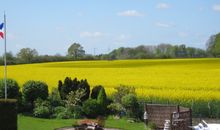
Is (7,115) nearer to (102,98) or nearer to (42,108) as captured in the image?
(42,108)

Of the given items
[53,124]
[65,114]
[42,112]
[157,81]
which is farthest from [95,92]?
[157,81]

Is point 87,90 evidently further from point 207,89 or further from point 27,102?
point 207,89

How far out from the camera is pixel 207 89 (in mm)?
33344

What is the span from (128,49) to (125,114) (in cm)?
7982

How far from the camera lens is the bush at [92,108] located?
29078 mm

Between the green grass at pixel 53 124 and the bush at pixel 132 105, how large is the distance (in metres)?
0.64

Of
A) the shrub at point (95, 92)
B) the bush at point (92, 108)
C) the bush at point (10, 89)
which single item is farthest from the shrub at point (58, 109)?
the bush at point (10, 89)

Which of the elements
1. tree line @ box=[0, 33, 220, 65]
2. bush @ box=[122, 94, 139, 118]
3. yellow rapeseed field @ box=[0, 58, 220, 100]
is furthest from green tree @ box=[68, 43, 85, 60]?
bush @ box=[122, 94, 139, 118]

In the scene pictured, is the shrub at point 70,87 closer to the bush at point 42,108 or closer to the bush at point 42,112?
the bush at point 42,108

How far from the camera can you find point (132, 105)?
2833 centimetres

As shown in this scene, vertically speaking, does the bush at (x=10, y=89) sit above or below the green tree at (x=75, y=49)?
below

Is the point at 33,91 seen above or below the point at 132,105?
above

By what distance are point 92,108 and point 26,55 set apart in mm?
57279

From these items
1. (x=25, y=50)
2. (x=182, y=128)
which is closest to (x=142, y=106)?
(x=182, y=128)
